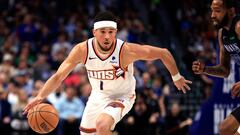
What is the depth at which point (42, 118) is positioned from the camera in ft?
26.8

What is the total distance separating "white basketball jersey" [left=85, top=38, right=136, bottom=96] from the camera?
8180 mm

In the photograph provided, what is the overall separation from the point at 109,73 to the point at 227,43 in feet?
5.47

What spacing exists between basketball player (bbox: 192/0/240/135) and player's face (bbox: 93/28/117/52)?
1.19m

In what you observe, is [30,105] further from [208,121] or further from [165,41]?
[165,41]

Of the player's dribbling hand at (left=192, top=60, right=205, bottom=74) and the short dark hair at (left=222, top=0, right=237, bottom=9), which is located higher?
the short dark hair at (left=222, top=0, right=237, bottom=9)

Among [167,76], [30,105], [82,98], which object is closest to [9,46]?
[82,98]

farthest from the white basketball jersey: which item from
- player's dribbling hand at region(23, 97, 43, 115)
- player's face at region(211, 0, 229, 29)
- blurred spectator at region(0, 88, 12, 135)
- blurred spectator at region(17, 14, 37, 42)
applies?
blurred spectator at region(17, 14, 37, 42)

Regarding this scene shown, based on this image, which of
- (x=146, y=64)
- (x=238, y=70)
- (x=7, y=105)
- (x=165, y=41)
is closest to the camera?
(x=238, y=70)

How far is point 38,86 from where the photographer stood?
13.1 metres

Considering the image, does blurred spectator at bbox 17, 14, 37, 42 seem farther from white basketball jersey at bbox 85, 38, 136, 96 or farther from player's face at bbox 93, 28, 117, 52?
player's face at bbox 93, 28, 117, 52

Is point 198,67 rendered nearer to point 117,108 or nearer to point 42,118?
point 117,108

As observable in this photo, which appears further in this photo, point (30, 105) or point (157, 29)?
point (157, 29)

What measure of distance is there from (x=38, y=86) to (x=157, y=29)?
22.9ft

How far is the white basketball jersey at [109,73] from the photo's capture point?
818 centimetres
